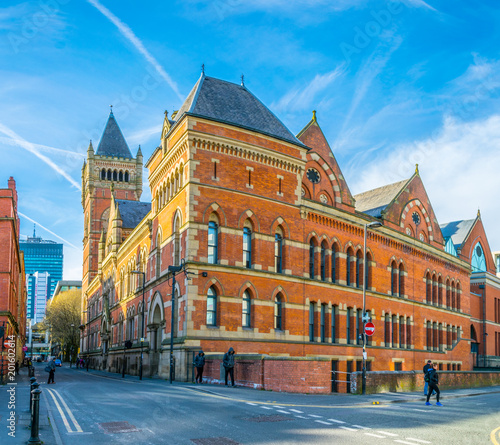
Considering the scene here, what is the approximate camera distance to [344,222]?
40906 mm

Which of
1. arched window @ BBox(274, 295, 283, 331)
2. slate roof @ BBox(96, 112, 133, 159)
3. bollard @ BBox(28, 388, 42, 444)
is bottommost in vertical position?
bollard @ BBox(28, 388, 42, 444)

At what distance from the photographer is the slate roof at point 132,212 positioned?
62.9 m

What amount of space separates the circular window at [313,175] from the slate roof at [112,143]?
2542 inches

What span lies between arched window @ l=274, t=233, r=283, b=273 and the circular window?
6040 millimetres

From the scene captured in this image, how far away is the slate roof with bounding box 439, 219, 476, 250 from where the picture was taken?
6507cm

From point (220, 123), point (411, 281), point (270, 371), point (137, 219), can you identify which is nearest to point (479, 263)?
point (411, 281)

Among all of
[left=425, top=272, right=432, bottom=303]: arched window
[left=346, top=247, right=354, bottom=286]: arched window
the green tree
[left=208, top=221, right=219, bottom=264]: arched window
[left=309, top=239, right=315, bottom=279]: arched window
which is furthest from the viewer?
the green tree

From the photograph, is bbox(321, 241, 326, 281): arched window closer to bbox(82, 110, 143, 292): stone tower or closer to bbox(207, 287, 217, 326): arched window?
bbox(207, 287, 217, 326): arched window

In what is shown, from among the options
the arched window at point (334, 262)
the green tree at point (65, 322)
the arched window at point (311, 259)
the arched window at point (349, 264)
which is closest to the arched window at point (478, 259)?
the arched window at point (349, 264)

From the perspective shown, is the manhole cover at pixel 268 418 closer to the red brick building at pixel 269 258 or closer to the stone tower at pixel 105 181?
the red brick building at pixel 269 258

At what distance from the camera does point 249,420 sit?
1466 cm

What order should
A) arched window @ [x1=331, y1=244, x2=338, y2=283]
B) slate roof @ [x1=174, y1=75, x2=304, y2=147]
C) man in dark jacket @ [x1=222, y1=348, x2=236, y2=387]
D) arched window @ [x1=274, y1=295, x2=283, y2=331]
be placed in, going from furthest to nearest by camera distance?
arched window @ [x1=331, y1=244, x2=338, y2=283], arched window @ [x1=274, y1=295, x2=283, y2=331], slate roof @ [x1=174, y1=75, x2=304, y2=147], man in dark jacket @ [x1=222, y1=348, x2=236, y2=387]

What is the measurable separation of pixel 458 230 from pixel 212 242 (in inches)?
1744

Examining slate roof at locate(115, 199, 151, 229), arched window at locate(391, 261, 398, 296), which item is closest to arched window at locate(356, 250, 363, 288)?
arched window at locate(391, 261, 398, 296)
